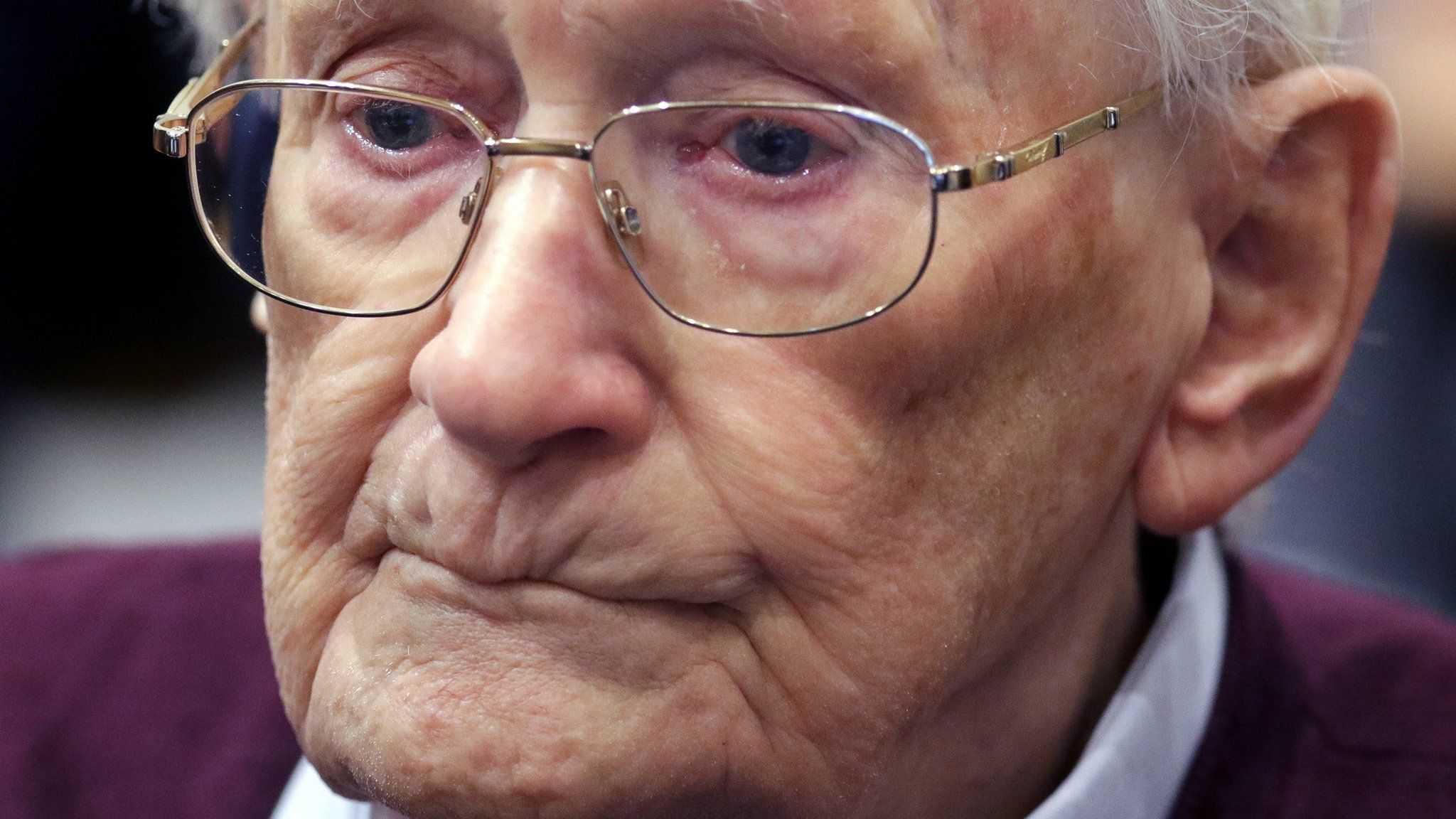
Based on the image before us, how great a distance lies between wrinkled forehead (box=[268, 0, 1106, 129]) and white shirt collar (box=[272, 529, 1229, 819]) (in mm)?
781

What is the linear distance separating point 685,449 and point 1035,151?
437 millimetres

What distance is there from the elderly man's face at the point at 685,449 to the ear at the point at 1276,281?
18 cm

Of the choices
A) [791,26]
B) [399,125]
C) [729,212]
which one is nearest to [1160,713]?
[729,212]

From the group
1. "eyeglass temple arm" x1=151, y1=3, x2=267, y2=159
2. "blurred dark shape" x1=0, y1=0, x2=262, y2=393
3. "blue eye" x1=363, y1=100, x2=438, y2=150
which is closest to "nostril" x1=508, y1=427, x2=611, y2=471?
"blue eye" x1=363, y1=100, x2=438, y2=150

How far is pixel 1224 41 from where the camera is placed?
1.51 m

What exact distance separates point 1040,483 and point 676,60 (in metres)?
0.55

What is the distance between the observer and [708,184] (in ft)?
4.40

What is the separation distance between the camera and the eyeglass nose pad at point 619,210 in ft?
4.23

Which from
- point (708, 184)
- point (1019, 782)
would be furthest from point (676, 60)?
point (1019, 782)

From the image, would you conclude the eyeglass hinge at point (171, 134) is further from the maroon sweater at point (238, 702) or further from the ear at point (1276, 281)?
the ear at point (1276, 281)

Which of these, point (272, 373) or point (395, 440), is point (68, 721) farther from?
point (395, 440)

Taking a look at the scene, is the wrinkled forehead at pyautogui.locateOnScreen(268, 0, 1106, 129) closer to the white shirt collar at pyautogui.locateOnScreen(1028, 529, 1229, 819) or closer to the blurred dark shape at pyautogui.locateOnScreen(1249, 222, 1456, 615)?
the white shirt collar at pyautogui.locateOnScreen(1028, 529, 1229, 819)

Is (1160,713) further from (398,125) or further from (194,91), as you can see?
(194,91)

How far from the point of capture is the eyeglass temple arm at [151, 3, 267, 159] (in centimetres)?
152
